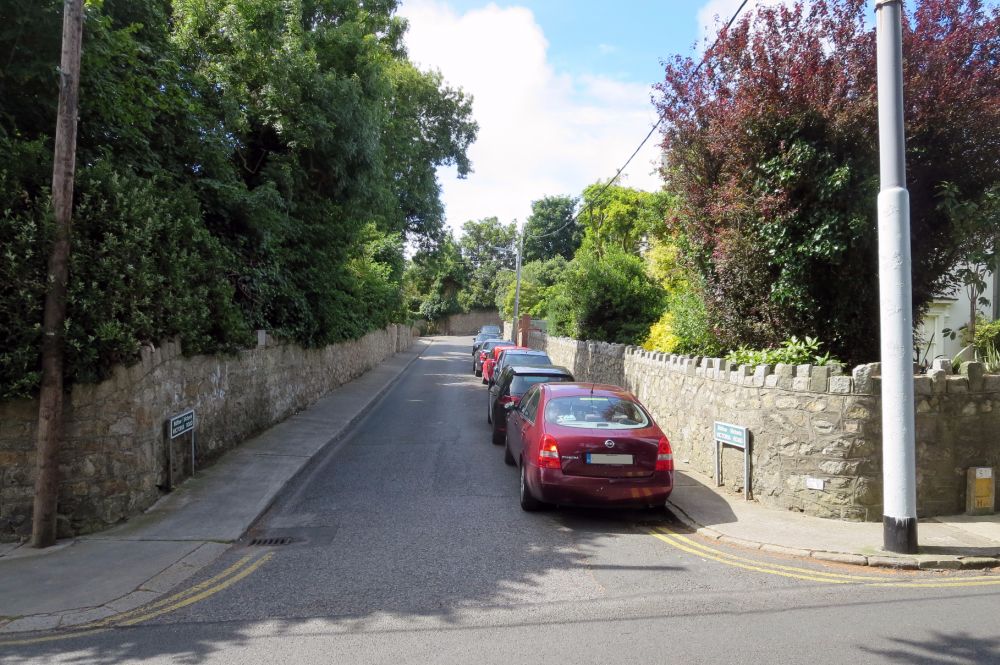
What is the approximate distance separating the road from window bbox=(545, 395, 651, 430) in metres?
1.11

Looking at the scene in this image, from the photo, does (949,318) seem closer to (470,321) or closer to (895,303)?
(895,303)

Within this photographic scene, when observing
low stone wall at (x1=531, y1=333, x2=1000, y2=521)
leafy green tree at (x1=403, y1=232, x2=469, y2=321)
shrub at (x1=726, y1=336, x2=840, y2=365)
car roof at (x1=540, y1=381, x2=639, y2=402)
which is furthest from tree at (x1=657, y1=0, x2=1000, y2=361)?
leafy green tree at (x1=403, y1=232, x2=469, y2=321)

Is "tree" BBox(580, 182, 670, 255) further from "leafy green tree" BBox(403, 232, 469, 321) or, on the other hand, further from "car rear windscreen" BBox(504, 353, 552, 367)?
"leafy green tree" BBox(403, 232, 469, 321)

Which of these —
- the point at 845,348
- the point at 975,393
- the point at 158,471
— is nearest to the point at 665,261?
the point at 845,348

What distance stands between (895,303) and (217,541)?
7.09 metres

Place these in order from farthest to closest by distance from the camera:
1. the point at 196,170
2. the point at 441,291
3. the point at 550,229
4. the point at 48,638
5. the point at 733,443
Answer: the point at 441,291 < the point at 550,229 < the point at 196,170 < the point at 733,443 < the point at 48,638

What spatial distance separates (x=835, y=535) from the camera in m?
6.74

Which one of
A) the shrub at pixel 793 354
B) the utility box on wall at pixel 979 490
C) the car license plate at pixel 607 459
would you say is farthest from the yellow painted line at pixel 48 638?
the utility box on wall at pixel 979 490

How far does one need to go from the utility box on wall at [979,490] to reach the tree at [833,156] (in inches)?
79.7

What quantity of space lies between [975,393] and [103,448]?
962 centimetres

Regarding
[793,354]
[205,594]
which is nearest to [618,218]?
[793,354]

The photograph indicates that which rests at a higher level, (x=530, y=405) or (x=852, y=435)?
(x=530, y=405)

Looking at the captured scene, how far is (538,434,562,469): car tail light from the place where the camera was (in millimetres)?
7207

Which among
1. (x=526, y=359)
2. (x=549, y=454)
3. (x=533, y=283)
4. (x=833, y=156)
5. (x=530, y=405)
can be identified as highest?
(x=533, y=283)
